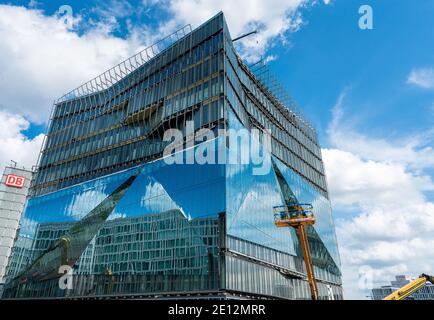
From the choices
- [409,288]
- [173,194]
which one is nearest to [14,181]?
[173,194]

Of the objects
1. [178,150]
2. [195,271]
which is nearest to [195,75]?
[178,150]

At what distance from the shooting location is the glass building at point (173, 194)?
37.2 metres

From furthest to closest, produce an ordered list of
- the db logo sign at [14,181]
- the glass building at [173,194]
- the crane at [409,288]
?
1. the db logo sign at [14,181]
2. the crane at [409,288]
3. the glass building at [173,194]

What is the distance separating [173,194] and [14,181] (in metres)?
63.4

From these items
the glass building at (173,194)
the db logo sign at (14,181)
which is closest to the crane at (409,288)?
the glass building at (173,194)

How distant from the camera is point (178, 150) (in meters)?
45.8

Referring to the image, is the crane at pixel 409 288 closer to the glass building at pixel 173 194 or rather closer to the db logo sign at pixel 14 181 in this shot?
the glass building at pixel 173 194

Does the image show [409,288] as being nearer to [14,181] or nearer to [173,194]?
[173,194]

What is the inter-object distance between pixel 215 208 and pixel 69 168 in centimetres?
3897

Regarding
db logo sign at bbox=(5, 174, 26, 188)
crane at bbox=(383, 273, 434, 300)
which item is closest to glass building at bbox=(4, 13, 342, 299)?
crane at bbox=(383, 273, 434, 300)

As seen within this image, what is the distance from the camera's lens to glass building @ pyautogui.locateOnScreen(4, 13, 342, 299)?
1467 inches

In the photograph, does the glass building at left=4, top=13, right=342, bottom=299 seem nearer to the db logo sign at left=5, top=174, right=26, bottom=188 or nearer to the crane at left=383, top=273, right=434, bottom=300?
the crane at left=383, top=273, right=434, bottom=300

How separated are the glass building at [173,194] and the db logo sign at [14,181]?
2198cm
